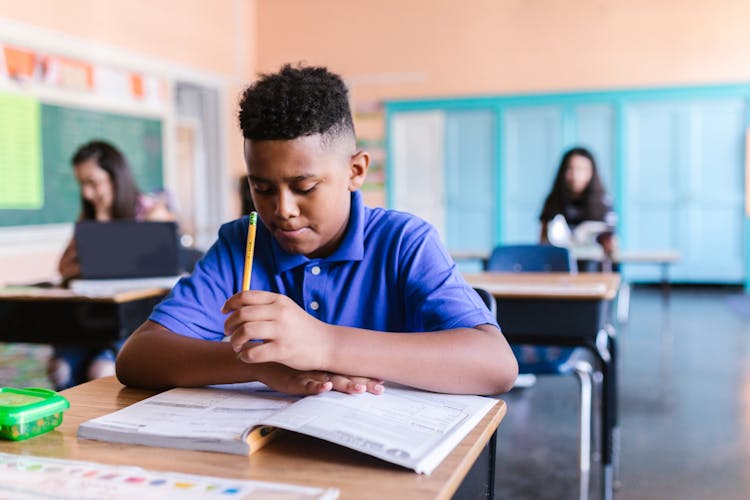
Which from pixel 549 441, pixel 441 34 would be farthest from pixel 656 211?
pixel 549 441

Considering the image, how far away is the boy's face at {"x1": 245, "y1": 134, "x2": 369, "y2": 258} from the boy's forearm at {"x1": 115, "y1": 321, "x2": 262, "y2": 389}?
186 mm

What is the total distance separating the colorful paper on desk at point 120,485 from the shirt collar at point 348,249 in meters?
0.51

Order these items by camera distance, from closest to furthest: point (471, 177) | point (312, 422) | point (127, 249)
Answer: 1. point (312, 422)
2. point (127, 249)
3. point (471, 177)

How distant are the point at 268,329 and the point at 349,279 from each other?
37 centimetres

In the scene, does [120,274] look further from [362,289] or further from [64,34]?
[64,34]

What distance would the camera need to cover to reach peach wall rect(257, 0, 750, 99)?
742cm

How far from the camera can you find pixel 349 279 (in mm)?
1192

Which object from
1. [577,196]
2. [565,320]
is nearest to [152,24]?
[577,196]

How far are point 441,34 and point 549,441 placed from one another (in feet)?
20.0

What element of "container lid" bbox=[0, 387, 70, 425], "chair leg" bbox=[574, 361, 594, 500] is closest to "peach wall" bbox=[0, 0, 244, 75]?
"chair leg" bbox=[574, 361, 594, 500]

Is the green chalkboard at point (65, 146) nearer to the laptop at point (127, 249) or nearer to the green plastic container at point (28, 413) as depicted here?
the laptop at point (127, 249)

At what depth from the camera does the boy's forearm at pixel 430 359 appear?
3.05ft

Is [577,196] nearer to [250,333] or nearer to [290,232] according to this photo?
[290,232]

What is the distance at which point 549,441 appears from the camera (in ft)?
9.32
